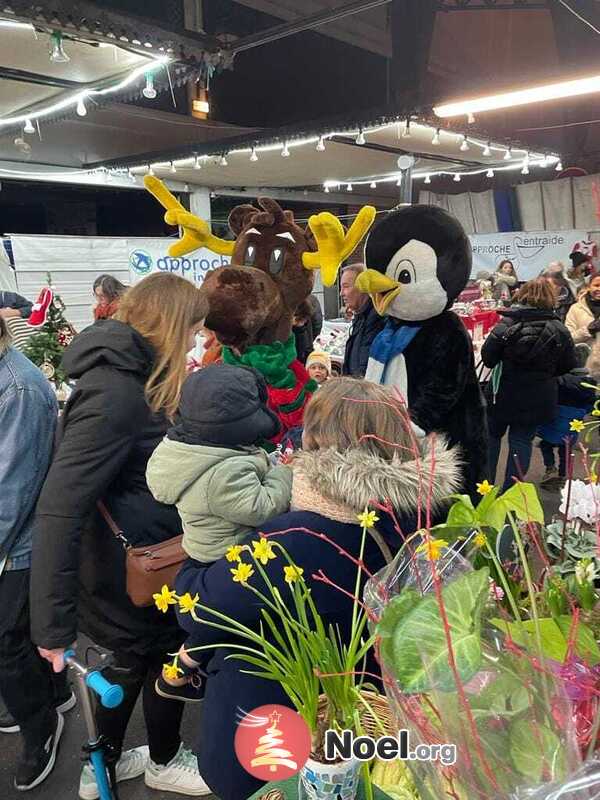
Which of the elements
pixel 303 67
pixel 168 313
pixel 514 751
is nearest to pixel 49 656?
pixel 168 313

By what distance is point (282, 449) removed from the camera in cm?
200

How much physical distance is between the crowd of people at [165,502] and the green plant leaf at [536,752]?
35 centimetres

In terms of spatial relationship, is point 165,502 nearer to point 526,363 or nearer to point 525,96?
point 526,363

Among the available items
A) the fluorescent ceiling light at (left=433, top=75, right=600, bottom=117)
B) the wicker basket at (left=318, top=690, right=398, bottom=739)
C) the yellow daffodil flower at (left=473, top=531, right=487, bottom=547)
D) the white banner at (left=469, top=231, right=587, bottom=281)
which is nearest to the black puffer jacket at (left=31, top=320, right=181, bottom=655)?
the wicker basket at (left=318, top=690, right=398, bottom=739)

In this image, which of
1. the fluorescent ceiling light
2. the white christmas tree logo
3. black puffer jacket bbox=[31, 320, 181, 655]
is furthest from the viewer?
the fluorescent ceiling light

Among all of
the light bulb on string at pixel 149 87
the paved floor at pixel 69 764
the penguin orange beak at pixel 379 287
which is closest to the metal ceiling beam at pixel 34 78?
the light bulb on string at pixel 149 87

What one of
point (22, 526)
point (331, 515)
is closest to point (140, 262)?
point (22, 526)

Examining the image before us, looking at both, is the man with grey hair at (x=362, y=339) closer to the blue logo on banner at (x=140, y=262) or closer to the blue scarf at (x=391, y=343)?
the blue scarf at (x=391, y=343)

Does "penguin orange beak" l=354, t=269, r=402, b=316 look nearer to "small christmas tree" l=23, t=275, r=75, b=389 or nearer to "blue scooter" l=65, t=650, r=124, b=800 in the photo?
"blue scooter" l=65, t=650, r=124, b=800

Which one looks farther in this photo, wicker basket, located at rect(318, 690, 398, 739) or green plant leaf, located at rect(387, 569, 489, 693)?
wicker basket, located at rect(318, 690, 398, 739)

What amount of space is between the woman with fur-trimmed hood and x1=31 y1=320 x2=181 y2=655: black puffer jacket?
1.03 feet

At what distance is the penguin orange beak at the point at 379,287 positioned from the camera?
6.60 ft

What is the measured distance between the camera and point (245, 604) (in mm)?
980

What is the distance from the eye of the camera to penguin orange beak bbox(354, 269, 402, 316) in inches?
79.2
